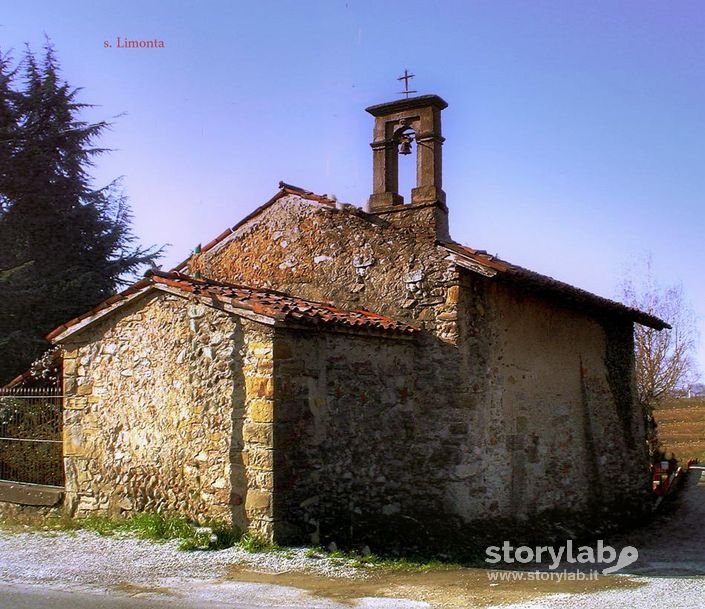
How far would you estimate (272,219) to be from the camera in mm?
10969

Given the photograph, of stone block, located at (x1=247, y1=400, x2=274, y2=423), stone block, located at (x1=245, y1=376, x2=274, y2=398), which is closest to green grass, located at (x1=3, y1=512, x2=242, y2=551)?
stone block, located at (x1=247, y1=400, x2=274, y2=423)

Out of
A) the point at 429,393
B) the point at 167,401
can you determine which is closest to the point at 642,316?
the point at 429,393

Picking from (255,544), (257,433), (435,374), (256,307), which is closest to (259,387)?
(257,433)

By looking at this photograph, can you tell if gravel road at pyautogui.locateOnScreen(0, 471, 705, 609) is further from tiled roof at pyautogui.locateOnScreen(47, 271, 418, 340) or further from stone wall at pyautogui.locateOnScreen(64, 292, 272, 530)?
tiled roof at pyautogui.locateOnScreen(47, 271, 418, 340)

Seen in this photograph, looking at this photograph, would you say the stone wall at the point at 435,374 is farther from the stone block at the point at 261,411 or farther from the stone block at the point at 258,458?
the stone block at the point at 258,458

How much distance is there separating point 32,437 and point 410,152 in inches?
262

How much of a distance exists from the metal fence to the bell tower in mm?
5206

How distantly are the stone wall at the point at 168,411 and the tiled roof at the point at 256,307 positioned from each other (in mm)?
144

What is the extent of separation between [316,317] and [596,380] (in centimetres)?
598

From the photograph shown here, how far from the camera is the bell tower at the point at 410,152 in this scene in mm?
9906

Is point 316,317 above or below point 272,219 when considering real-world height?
below

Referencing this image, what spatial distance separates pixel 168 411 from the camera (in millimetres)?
8180

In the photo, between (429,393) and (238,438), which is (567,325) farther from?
(238,438)

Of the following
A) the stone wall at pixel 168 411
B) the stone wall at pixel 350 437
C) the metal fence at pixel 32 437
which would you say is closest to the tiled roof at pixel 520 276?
the stone wall at pixel 350 437
